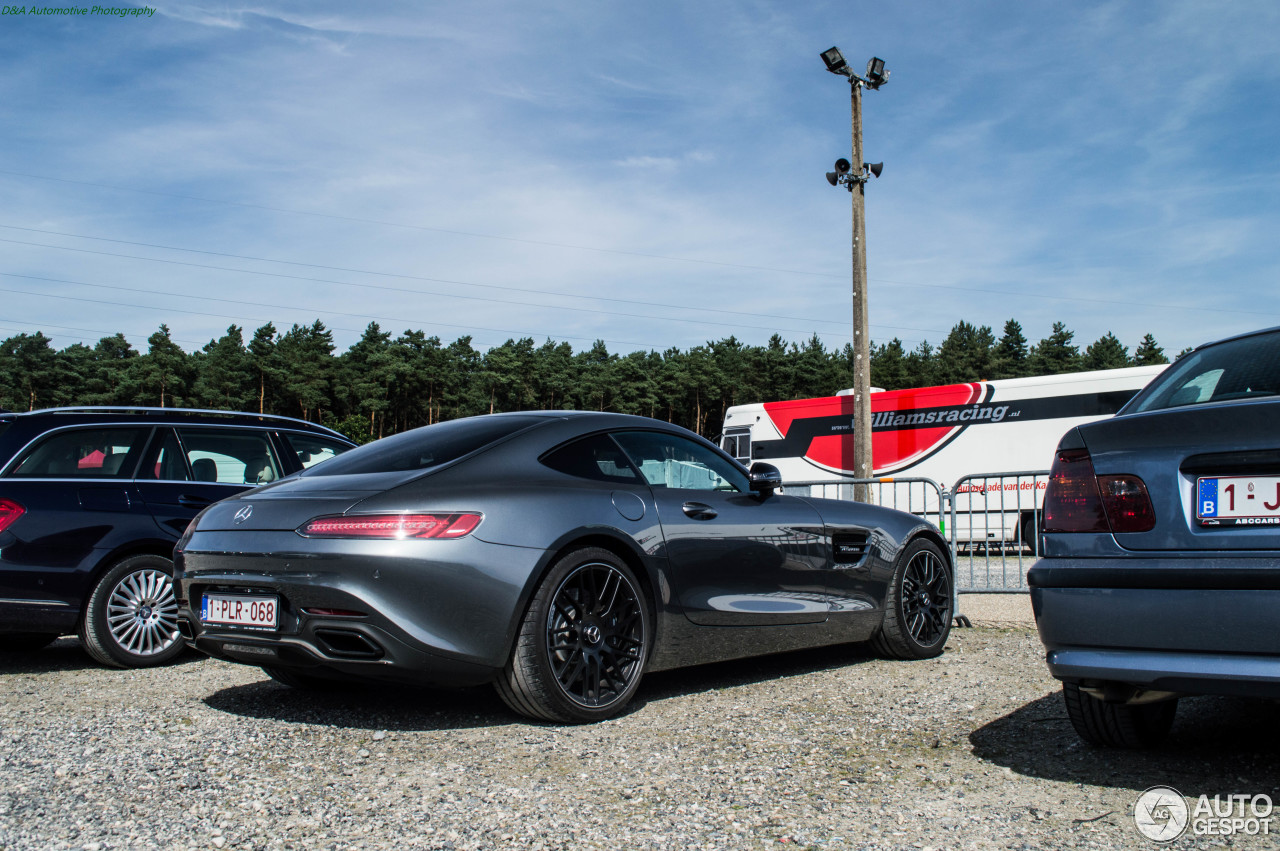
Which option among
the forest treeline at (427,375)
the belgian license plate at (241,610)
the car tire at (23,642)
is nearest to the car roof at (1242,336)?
the belgian license plate at (241,610)

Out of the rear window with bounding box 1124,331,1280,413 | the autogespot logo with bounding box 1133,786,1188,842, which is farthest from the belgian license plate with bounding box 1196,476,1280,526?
the autogespot logo with bounding box 1133,786,1188,842

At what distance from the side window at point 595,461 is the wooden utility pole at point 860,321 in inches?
505

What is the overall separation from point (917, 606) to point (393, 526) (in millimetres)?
3553

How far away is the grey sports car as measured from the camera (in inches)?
151

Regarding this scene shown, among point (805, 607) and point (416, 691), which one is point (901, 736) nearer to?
point (805, 607)

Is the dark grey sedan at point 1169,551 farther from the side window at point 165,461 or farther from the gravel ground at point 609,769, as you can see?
the side window at point 165,461

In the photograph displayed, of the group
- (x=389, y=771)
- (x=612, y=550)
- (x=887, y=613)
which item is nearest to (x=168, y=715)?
(x=389, y=771)

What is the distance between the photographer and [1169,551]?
10.2ft

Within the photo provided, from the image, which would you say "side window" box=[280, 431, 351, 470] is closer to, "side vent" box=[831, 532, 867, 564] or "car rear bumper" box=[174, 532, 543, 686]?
"car rear bumper" box=[174, 532, 543, 686]

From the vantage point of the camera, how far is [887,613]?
589 centimetres

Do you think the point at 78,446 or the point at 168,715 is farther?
the point at 78,446

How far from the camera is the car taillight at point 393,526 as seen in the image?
3844 mm

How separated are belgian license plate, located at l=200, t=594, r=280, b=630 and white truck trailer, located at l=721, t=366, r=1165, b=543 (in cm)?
1397

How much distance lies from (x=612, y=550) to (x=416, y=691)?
4.48 ft
